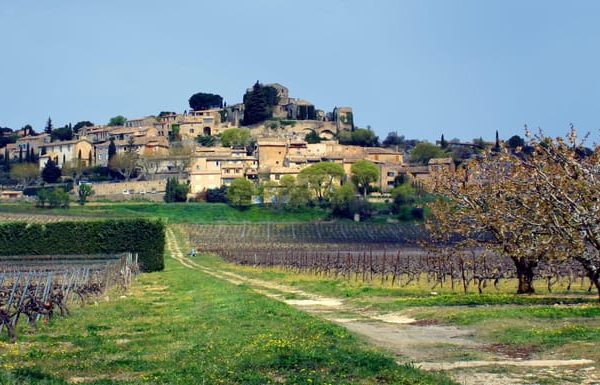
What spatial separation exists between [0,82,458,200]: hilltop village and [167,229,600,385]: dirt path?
94.6 metres

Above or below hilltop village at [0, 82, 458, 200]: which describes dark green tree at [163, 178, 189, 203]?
below

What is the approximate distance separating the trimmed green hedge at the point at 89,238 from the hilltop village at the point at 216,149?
2833 inches

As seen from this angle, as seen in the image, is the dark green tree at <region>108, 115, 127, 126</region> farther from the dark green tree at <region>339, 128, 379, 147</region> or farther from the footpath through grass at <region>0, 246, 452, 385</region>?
the footpath through grass at <region>0, 246, 452, 385</region>

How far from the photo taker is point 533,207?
Result: 28250 millimetres

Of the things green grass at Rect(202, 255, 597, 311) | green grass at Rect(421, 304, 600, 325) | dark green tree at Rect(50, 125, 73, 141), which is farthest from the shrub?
green grass at Rect(421, 304, 600, 325)

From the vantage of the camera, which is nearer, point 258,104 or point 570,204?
point 570,204

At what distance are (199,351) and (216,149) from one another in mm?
124134

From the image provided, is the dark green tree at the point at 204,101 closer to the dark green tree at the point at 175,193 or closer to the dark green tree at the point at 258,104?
the dark green tree at the point at 258,104

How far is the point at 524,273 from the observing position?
32.9 m

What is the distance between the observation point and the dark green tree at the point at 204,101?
197 m

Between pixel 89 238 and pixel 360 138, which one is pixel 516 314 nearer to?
pixel 89 238

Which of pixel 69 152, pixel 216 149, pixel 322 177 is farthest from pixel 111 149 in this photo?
pixel 322 177

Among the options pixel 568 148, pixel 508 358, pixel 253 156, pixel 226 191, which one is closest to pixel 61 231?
pixel 568 148

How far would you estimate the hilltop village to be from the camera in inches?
5157
